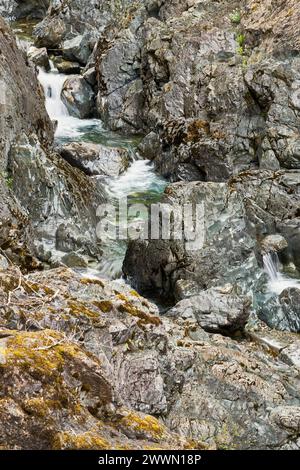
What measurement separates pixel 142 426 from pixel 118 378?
1.35m

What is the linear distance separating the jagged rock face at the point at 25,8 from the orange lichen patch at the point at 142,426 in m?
40.7

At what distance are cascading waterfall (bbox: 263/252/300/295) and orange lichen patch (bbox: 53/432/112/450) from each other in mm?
11047

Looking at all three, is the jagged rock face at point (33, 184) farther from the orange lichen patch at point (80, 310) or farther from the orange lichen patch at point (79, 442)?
the orange lichen patch at point (79, 442)

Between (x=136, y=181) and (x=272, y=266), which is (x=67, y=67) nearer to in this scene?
(x=136, y=181)

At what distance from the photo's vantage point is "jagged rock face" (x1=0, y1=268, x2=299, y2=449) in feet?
14.0

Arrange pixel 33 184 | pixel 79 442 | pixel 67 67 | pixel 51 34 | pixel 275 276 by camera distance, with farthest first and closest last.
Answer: pixel 51 34 → pixel 67 67 → pixel 33 184 → pixel 275 276 → pixel 79 442

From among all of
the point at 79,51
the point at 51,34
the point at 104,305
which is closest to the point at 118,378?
the point at 104,305

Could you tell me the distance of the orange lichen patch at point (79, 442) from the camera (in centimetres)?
405

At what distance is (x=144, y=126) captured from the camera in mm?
26266

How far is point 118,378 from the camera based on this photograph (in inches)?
242

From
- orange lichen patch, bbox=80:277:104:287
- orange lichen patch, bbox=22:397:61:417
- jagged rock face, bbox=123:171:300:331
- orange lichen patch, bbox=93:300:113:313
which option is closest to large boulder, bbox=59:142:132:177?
jagged rock face, bbox=123:171:300:331

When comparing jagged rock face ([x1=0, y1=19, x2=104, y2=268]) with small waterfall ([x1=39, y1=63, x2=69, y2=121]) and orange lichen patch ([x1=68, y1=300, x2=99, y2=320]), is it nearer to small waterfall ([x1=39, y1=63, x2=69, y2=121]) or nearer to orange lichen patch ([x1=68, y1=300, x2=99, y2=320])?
orange lichen patch ([x1=68, y1=300, x2=99, y2=320])
